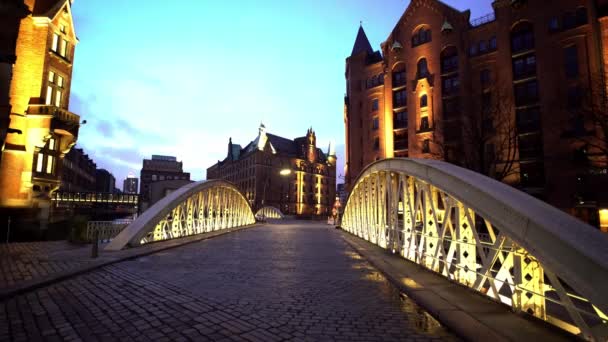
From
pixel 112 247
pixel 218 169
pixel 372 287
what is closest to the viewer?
pixel 372 287

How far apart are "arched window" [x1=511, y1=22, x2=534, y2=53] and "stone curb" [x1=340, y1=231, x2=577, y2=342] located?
131ft

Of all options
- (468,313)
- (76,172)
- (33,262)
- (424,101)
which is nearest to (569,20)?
(424,101)

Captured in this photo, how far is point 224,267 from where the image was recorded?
992cm

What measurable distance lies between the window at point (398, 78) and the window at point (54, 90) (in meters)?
41.8

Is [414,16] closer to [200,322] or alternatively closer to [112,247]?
[112,247]

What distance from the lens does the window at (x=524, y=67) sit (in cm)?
3632

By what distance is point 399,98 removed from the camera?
4903 cm

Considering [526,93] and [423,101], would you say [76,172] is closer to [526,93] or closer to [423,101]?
[423,101]

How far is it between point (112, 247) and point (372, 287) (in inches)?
411

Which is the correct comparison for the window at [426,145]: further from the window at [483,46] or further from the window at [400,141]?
the window at [483,46]

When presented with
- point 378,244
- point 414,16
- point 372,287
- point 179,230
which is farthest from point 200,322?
point 414,16

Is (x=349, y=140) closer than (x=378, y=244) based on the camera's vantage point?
No

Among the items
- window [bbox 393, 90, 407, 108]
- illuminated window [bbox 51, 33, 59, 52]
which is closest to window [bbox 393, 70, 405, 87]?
window [bbox 393, 90, 407, 108]

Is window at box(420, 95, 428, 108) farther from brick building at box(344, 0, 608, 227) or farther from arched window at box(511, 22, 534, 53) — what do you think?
arched window at box(511, 22, 534, 53)
